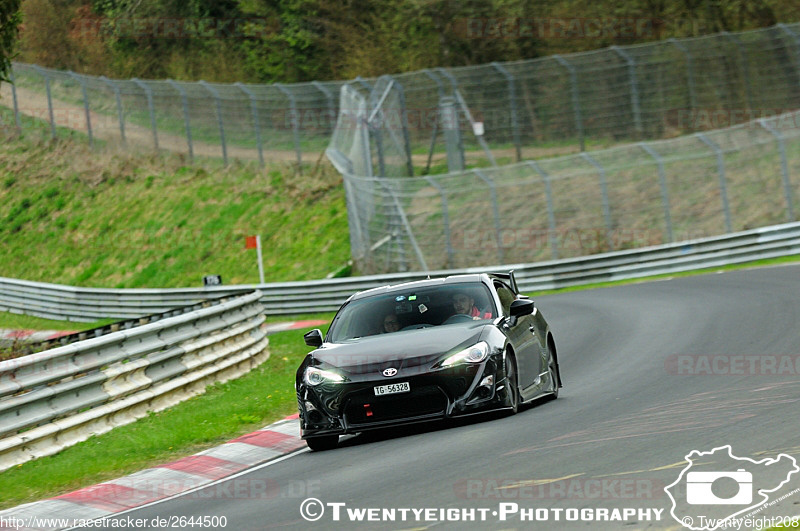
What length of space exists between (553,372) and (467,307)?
4.56ft

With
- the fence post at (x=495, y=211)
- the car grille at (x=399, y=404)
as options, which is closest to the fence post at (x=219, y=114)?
the fence post at (x=495, y=211)

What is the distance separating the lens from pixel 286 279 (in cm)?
3803

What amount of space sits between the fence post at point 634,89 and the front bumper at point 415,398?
28748 millimetres

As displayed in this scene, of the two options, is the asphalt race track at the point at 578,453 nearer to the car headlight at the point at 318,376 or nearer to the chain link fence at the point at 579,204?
the car headlight at the point at 318,376

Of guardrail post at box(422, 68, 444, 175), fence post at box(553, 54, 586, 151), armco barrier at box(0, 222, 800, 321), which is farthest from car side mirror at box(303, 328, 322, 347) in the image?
fence post at box(553, 54, 586, 151)

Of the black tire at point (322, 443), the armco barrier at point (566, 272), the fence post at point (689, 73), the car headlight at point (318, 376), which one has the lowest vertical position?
the armco barrier at point (566, 272)

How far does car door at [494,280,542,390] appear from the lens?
11055mm

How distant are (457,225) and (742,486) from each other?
26.2m

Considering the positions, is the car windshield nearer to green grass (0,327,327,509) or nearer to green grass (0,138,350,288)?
green grass (0,327,327,509)

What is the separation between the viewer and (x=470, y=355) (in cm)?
1025

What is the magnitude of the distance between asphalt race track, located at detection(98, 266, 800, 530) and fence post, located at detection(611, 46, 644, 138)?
2364 centimetres

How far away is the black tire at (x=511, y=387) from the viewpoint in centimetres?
1053

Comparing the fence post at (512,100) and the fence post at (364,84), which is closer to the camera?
the fence post at (364,84)

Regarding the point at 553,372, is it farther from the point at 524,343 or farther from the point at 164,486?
the point at 164,486
